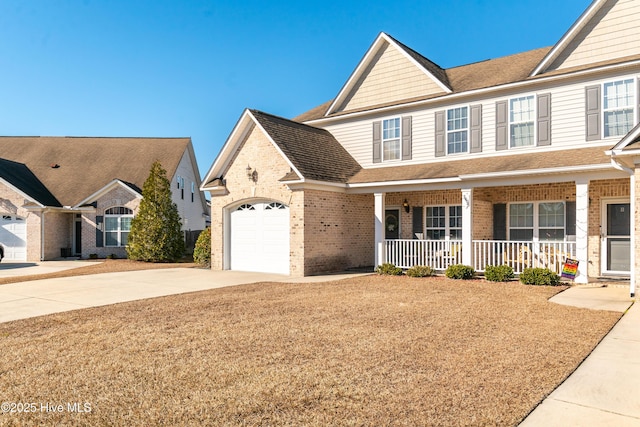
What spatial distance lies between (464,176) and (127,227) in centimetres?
1901

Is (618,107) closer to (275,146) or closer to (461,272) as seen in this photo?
(461,272)

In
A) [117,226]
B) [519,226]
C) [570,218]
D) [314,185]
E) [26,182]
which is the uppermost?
[26,182]

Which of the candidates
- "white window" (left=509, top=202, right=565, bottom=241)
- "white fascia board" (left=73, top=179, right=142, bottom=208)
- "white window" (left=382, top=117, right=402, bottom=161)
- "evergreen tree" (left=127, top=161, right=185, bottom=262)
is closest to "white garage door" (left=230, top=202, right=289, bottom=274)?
"white window" (left=382, top=117, right=402, bottom=161)

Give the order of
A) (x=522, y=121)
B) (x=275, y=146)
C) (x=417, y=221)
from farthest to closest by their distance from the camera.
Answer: (x=417, y=221) → (x=275, y=146) → (x=522, y=121)

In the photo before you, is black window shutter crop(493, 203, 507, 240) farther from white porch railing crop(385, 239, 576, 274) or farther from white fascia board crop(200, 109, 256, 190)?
white fascia board crop(200, 109, 256, 190)

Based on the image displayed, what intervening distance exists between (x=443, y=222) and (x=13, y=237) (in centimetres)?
2232

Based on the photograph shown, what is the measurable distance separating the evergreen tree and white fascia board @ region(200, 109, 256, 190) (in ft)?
20.3

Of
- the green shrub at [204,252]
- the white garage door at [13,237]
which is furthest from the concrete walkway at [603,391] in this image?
the white garage door at [13,237]

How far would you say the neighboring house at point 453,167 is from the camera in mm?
12758

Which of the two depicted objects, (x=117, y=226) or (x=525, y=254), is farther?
(x=117, y=226)

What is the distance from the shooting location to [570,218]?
13.7 m

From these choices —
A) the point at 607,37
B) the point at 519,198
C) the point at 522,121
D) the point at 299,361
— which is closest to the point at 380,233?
the point at 519,198

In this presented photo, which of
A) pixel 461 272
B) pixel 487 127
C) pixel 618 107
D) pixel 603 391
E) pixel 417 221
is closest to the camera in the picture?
pixel 603 391

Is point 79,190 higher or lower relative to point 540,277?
higher
